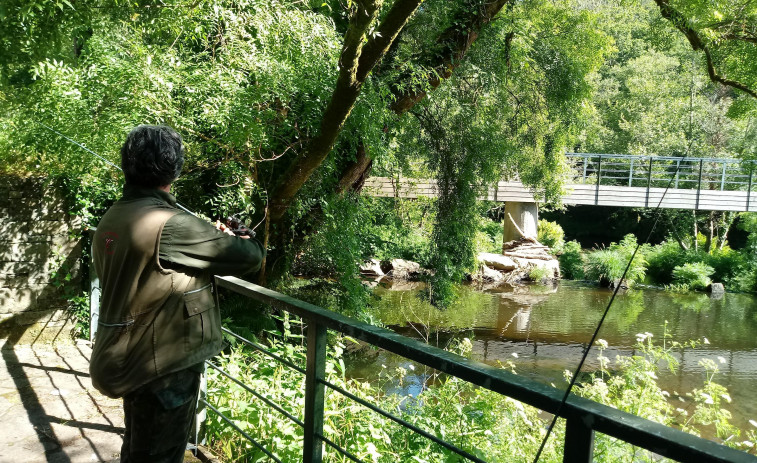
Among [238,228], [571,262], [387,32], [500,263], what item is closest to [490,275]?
[500,263]

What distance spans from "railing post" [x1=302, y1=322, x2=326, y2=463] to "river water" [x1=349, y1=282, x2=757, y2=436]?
5072mm

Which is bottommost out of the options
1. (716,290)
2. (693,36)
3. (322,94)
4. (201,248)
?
(716,290)

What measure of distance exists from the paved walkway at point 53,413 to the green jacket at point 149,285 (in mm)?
1423

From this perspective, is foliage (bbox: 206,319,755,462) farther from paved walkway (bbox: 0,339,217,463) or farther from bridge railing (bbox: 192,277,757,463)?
bridge railing (bbox: 192,277,757,463)

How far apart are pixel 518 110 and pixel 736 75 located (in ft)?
9.76

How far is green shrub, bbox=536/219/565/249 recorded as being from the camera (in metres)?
21.5

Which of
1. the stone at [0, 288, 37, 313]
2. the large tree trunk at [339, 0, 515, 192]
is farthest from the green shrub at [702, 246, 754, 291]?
the stone at [0, 288, 37, 313]

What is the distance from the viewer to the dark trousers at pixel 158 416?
174cm

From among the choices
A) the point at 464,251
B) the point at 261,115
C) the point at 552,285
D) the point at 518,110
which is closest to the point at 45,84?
the point at 261,115

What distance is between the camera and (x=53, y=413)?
3363mm

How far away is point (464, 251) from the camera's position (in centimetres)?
888

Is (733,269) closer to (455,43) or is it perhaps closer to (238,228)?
(455,43)

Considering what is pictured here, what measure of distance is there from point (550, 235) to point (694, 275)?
5.18 meters

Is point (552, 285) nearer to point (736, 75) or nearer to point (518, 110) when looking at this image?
point (518, 110)
